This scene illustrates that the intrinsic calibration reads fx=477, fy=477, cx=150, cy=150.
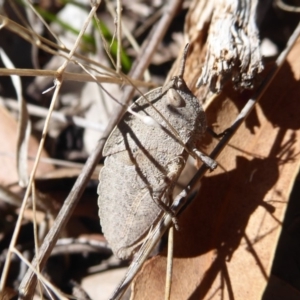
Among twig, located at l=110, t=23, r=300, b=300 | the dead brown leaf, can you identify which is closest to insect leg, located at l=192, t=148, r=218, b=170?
twig, located at l=110, t=23, r=300, b=300

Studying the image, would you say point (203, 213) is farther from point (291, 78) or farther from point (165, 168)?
point (291, 78)

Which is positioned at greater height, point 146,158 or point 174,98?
point 174,98

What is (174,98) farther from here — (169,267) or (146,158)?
(169,267)

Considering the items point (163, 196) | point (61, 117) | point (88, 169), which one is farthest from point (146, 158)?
point (61, 117)

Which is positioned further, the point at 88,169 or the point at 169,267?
the point at 88,169

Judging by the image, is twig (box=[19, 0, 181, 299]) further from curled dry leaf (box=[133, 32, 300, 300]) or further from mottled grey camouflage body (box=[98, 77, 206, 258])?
curled dry leaf (box=[133, 32, 300, 300])

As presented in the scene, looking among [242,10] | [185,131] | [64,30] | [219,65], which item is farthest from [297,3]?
[64,30]
